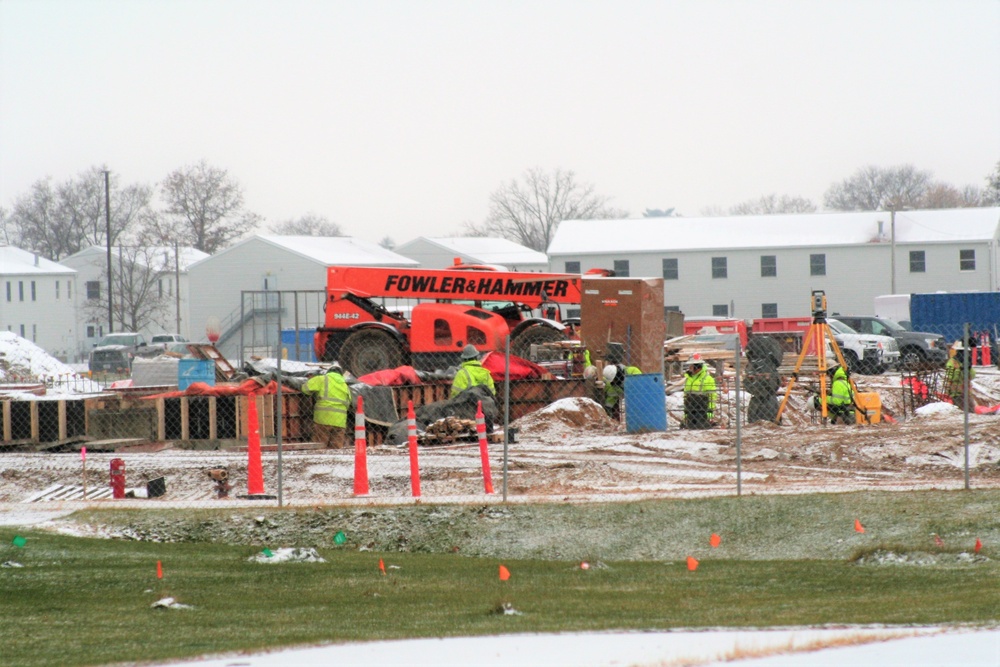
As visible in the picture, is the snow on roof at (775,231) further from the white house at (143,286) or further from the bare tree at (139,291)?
the white house at (143,286)

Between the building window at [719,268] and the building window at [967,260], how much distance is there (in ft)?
34.8

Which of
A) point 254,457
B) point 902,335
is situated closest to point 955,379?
point 254,457

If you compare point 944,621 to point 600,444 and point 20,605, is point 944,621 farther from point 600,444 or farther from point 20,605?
point 600,444

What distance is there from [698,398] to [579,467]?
4.60 meters

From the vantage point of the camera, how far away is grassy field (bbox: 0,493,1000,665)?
7555 millimetres

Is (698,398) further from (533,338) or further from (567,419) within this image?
(533,338)

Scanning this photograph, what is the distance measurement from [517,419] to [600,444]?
2985 millimetres

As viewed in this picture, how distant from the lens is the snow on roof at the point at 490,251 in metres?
76.8

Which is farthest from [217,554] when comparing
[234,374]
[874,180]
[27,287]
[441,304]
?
[874,180]

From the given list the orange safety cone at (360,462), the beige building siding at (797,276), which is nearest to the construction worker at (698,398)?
the orange safety cone at (360,462)

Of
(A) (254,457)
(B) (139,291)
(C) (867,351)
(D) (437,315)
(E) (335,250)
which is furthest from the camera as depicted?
(B) (139,291)

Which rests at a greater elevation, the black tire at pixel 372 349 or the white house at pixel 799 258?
the white house at pixel 799 258

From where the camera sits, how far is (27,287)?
77.3 meters

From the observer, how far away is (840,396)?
67.9ft
